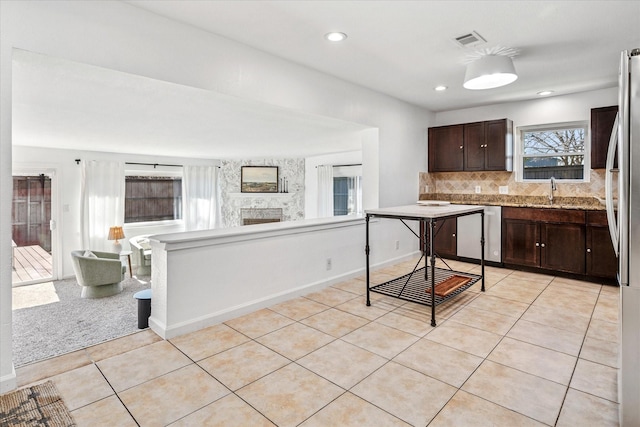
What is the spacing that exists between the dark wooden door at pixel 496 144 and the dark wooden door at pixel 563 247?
3.49 feet

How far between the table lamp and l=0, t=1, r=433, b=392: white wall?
225 inches

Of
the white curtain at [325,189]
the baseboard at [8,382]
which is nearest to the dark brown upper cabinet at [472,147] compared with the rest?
the white curtain at [325,189]

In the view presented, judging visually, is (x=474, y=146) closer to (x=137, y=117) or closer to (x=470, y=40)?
(x=470, y=40)

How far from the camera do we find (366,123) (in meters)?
4.33

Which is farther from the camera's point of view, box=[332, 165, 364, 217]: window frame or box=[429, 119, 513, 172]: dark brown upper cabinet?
box=[332, 165, 364, 217]: window frame

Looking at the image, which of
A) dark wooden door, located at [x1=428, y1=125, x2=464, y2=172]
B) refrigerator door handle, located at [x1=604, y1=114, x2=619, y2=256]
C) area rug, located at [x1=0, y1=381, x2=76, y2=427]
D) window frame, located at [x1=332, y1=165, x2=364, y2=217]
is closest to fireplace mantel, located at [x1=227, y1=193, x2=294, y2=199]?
window frame, located at [x1=332, y1=165, x2=364, y2=217]

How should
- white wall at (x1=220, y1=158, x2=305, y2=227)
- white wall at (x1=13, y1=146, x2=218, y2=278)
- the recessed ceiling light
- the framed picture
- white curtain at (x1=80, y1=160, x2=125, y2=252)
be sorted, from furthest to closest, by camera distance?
the framed picture → white wall at (x1=220, y1=158, x2=305, y2=227) → white curtain at (x1=80, y1=160, x2=125, y2=252) → white wall at (x1=13, y1=146, x2=218, y2=278) → the recessed ceiling light

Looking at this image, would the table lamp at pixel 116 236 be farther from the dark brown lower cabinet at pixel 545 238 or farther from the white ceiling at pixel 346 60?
the dark brown lower cabinet at pixel 545 238

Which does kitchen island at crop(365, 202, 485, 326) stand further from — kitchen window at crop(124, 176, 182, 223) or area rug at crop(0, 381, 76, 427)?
→ kitchen window at crop(124, 176, 182, 223)

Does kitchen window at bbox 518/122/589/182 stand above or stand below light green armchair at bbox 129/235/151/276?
above

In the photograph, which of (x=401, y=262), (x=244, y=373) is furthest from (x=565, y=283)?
(x=244, y=373)

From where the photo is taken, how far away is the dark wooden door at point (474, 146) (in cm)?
510

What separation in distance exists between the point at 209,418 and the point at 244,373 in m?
0.44

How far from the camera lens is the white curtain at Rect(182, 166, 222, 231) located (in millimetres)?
8844
